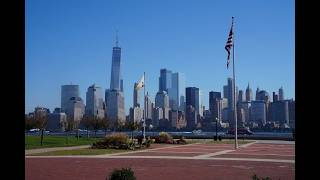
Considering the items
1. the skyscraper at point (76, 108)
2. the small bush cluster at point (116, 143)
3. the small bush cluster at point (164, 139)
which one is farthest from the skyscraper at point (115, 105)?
the small bush cluster at point (116, 143)

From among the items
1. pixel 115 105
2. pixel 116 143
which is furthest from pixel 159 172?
pixel 115 105

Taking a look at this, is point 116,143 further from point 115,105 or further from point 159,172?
point 115,105

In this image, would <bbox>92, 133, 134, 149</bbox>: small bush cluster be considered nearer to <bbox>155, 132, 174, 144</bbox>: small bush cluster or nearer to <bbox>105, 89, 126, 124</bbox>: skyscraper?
<bbox>155, 132, 174, 144</bbox>: small bush cluster

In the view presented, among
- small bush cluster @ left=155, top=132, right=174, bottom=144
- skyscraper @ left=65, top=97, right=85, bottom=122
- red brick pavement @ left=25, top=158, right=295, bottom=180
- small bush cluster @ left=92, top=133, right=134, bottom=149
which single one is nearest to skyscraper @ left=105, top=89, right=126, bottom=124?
skyscraper @ left=65, top=97, right=85, bottom=122

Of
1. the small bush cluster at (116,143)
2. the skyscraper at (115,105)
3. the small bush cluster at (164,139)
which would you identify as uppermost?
the skyscraper at (115,105)

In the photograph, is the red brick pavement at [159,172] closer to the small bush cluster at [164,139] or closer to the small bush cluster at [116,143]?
the small bush cluster at [116,143]

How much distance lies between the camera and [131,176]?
1034cm

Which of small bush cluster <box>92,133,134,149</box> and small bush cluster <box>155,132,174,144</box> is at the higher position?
small bush cluster <box>92,133,134,149</box>
